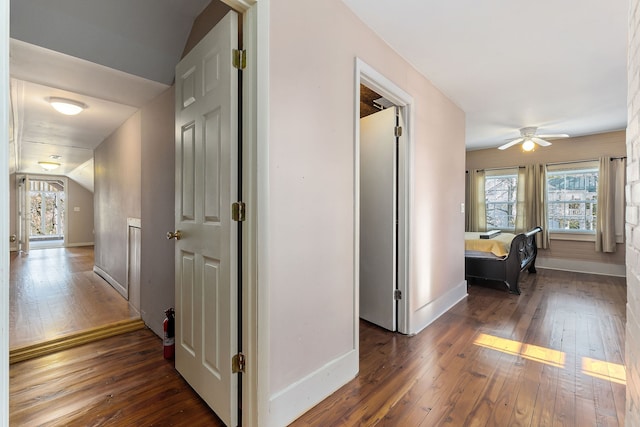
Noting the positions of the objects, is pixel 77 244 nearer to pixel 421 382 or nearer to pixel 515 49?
pixel 421 382

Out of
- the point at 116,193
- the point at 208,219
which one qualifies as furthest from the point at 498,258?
the point at 116,193

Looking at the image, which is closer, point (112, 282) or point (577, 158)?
point (112, 282)

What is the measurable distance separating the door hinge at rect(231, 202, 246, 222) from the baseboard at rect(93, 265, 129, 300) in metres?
2.77

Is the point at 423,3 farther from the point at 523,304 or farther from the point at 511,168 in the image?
the point at 511,168

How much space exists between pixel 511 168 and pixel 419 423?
18.8ft

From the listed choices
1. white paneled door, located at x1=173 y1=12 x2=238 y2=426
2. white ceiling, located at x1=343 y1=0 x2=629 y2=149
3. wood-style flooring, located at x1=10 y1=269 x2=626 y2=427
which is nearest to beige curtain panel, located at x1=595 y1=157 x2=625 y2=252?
white ceiling, located at x1=343 y1=0 x2=629 y2=149

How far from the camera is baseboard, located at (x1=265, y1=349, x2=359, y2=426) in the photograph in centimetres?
147

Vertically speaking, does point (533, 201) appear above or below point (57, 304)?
above

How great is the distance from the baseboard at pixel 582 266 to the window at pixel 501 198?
832 millimetres

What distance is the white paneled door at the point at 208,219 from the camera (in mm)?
1440

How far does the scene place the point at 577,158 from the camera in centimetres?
506

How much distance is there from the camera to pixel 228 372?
1.46 meters

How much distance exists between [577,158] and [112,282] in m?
7.69

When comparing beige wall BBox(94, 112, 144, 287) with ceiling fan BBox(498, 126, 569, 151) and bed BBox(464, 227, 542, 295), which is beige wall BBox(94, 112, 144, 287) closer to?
bed BBox(464, 227, 542, 295)
